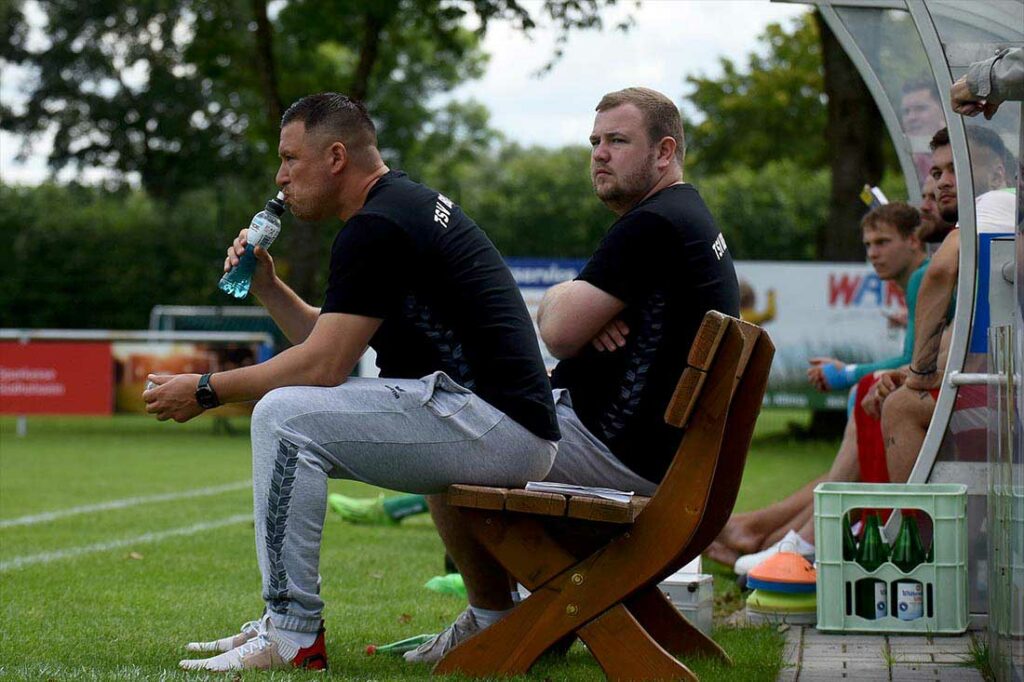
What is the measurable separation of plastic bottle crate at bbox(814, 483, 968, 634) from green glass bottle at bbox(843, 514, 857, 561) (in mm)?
20

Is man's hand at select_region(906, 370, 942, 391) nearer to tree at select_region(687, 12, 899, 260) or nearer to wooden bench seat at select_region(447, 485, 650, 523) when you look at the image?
wooden bench seat at select_region(447, 485, 650, 523)

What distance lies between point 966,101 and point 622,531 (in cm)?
146

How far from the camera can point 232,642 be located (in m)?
4.49

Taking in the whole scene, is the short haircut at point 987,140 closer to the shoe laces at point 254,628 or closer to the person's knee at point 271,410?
the person's knee at point 271,410

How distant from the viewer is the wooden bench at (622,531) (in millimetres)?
4027

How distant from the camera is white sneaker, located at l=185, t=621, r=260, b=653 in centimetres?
442

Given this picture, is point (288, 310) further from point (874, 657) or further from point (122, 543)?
point (122, 543)

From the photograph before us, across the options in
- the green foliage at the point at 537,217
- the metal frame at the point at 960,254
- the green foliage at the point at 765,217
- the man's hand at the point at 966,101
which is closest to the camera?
the man's hand at the point at 966,101

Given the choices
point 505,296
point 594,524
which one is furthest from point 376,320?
point 594,524

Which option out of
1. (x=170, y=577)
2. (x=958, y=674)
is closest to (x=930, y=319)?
(x=958, y=674)

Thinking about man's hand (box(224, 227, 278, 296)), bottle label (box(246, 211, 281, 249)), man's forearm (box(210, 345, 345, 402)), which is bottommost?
man's forearm (box(210, 345, 345, 402))

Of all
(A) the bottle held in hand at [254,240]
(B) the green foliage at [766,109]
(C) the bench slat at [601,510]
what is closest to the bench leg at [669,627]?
(C) the bench slat at [601,510]

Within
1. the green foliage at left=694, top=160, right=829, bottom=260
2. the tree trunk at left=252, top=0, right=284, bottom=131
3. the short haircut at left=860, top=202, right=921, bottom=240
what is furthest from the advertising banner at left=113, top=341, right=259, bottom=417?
the short haircut at left=860, top=202, right=921, bottom=240

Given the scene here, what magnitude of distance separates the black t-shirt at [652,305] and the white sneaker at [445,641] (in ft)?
2.45
